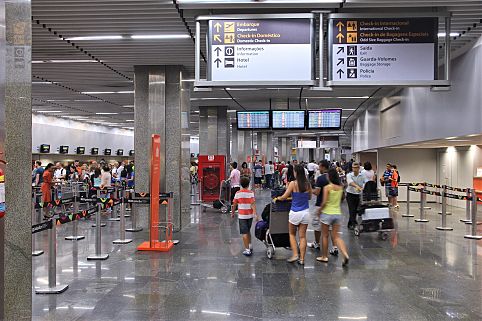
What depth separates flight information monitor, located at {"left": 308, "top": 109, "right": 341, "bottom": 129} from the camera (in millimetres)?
15391

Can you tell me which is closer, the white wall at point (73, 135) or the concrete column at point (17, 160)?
the concrete column at point (17, 160)

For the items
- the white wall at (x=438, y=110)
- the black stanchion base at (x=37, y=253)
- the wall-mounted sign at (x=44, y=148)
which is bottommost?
the black stanchion base at (x=37, y=253)

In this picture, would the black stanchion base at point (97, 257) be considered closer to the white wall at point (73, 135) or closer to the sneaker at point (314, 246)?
the sneaker at point (314, 246)

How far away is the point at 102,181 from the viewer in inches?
586

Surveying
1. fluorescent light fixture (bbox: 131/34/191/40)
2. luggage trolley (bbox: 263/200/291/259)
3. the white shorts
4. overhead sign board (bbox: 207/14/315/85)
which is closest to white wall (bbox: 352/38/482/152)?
the white shorts

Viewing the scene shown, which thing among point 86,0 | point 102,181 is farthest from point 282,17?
point 102,181

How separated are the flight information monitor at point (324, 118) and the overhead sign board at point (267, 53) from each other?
957cm

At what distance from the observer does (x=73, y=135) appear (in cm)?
2884

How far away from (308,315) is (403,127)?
10.6 meters

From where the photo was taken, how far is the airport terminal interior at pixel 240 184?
5.01 m

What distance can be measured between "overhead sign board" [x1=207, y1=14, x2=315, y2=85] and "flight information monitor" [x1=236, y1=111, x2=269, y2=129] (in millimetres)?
9678

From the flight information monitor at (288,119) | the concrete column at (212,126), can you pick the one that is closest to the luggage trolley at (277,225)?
the flight information monitor at (288,119)

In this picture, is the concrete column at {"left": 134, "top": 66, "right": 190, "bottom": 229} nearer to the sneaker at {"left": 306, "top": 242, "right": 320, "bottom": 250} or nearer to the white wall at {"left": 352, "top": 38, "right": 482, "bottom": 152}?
the sneaker at {"left": 306, "top": 242, "right": 320, "bottom": 250}

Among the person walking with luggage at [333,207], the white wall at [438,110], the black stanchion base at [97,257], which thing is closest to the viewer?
the person walking with luggage at [333,207]
